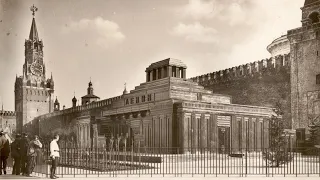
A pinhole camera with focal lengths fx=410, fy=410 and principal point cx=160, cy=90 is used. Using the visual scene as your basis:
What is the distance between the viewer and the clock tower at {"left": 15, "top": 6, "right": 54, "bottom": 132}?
7194cm

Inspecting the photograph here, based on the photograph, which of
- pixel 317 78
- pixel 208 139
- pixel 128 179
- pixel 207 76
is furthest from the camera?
pixel 207 76

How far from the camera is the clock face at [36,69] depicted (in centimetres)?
7094

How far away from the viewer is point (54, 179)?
1595 cm

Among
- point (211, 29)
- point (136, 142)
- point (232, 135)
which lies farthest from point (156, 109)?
point (211, 29)

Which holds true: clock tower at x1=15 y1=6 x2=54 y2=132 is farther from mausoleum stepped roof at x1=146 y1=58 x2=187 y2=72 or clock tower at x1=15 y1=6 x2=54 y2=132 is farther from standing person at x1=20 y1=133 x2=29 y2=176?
standing person at x1=20 y1=133 x2=29 y2=176

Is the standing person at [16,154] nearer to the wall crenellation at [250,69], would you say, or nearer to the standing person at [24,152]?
the standing person at [24,152]

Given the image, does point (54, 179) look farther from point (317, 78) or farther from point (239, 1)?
point (317, 78)

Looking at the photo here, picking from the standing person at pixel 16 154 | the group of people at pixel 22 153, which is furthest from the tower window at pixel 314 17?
the standing person at pixel 16 154

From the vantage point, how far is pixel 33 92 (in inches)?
3091

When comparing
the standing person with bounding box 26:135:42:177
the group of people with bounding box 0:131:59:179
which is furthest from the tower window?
the standing person with bounding box 26:135:42:177

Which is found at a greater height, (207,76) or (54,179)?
(207,76)

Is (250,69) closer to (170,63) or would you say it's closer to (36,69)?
(170,63)

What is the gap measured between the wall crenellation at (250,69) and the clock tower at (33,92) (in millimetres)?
36439

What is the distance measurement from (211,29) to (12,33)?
11.7m
